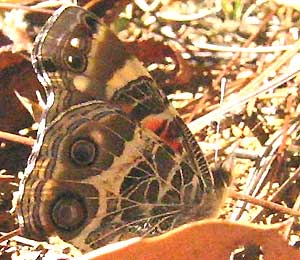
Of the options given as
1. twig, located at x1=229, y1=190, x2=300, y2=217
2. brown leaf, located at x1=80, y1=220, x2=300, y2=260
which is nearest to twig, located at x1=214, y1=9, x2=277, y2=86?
twig, located at x1=229, y1=190, x2=300, y2=217

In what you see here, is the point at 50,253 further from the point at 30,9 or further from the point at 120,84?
the point at 30,9

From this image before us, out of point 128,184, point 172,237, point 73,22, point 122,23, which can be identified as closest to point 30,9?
point 122,23

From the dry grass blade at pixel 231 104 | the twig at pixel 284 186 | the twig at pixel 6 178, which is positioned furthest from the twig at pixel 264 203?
the twig at pixel 6 178

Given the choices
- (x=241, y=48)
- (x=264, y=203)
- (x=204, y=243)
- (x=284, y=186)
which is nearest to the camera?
(x=204, y=243)

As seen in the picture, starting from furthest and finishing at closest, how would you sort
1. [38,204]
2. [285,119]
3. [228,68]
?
1. [228,68]
2. [285,119]
3. [38,204]

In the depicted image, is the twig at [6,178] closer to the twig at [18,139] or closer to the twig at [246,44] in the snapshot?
the twig at [18,139]

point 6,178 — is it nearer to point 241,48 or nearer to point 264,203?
point 264,203

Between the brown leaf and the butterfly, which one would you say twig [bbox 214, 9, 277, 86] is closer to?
the butterfly

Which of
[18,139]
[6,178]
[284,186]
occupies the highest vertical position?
[18,139]

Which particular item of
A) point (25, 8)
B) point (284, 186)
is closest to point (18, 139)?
point (25, 8)
